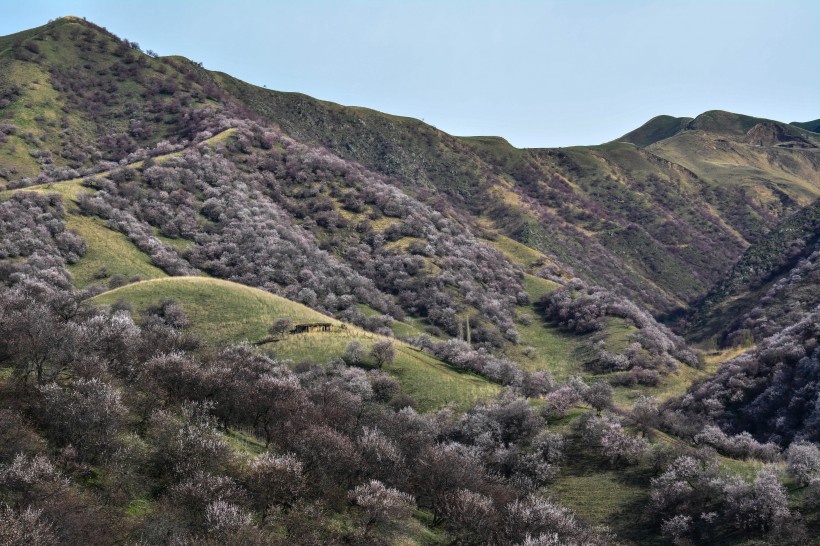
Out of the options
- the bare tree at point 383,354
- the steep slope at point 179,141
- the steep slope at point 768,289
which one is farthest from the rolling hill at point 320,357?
the steep slope at point 179,141

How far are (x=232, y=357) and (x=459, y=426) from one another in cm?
1928

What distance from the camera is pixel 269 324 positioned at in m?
59.8

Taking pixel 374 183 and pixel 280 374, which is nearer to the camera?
pixel 280 374

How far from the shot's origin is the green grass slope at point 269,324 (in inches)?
2015

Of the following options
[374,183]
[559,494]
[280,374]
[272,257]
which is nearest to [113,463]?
[280,374]

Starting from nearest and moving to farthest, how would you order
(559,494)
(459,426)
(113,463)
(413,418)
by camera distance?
(113,463) < (559,494) < (413,418) < (459,426)

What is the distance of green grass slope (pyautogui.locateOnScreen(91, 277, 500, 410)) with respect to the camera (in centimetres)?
5119

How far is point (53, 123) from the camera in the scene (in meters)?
122

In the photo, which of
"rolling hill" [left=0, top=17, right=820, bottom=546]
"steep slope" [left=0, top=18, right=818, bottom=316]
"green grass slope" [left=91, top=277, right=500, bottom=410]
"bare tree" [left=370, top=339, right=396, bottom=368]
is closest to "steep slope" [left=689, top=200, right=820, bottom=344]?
"rolling hill" [left=0, top=17, right=820, bottom=546]

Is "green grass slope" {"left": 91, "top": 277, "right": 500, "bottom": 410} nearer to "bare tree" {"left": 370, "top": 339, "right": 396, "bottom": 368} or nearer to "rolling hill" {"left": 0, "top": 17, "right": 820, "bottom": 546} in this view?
"rolling hill" {"left": 0, "top": 17, "right": 820, "bottom": 546}

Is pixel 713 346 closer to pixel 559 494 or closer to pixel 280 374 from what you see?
pixel 559 494

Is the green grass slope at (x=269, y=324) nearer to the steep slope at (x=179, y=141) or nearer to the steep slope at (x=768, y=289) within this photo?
the steep slope at (x=179, y=141)

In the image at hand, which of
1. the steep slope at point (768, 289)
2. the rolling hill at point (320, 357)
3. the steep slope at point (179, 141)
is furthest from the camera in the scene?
the steep slope at point (179, 141)

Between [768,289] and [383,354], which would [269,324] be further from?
[768,289]
